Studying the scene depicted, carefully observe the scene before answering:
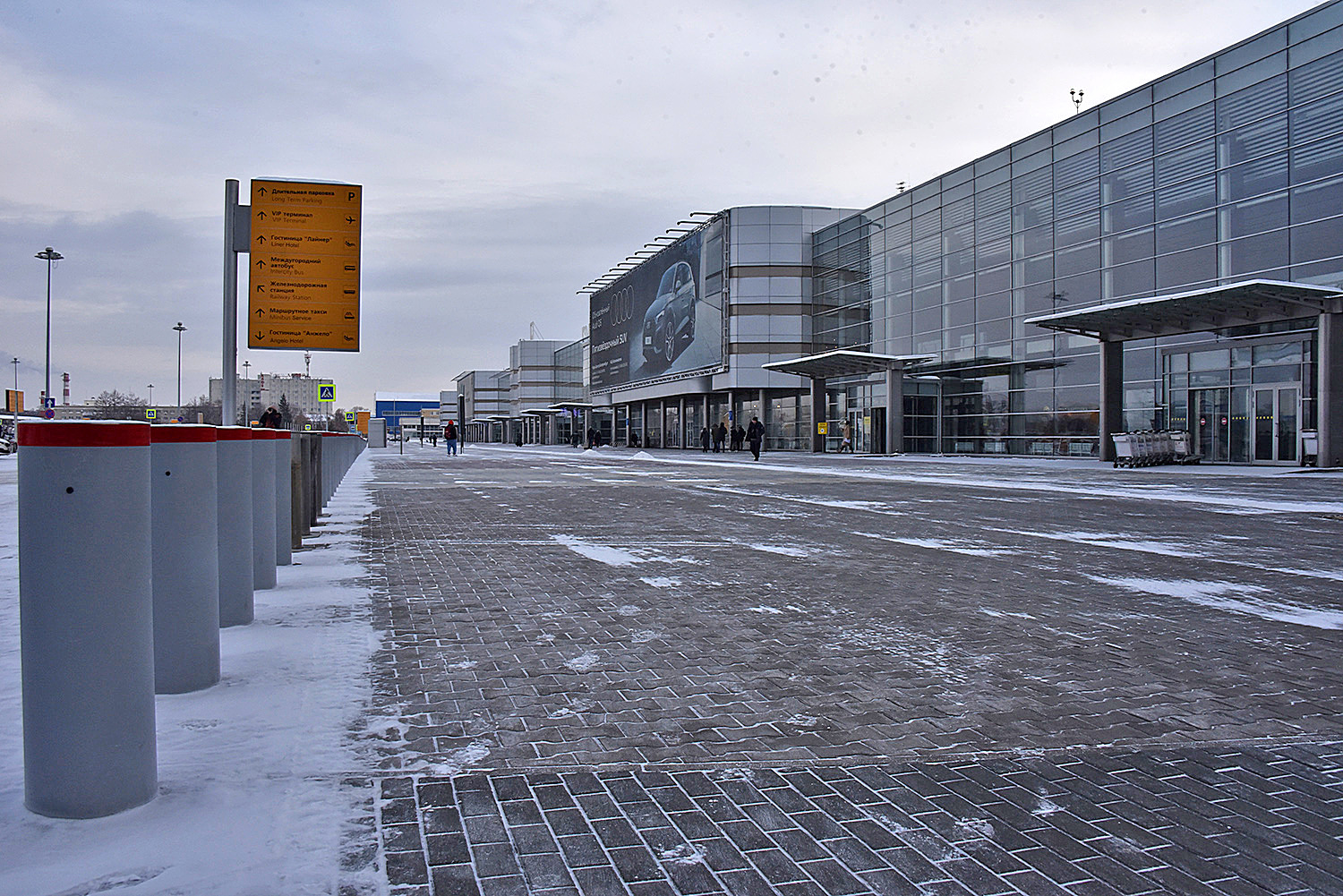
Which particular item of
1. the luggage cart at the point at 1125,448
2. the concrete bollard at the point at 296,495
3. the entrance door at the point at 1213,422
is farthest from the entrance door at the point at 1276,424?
the concrete bollard at the point at 296,495

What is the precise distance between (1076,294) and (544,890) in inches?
Answer: 1535

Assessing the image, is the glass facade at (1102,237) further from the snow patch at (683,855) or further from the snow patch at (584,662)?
the snow patch at (683,855)

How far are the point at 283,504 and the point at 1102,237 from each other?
3534 centimetres

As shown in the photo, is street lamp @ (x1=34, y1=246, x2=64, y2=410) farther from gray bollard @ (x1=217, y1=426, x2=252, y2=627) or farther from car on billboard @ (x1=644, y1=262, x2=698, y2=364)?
gray bollard @ (x1=217, y1=426, x2=252, y2=627)

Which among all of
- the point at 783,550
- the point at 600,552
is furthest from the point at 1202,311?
the point at 600,552

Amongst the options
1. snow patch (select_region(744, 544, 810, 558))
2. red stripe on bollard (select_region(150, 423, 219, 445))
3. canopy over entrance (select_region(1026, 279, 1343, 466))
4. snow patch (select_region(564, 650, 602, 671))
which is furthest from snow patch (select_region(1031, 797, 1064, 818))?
canopy over entrance (select_region(1026, 279, 1343, 466))

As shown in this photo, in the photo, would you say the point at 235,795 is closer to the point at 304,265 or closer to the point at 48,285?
the point at 304,265

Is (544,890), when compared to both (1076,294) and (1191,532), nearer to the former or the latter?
(1191,532)

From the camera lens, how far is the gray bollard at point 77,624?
2.73m

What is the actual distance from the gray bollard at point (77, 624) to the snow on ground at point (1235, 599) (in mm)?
5988

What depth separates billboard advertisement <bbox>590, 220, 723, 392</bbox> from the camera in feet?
206

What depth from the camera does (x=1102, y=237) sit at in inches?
1430

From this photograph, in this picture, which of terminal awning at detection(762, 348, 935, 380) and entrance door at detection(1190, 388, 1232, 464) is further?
terminal awning at detection(762, 348, 935, 380)

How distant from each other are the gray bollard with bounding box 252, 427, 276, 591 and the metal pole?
178 centimetres
